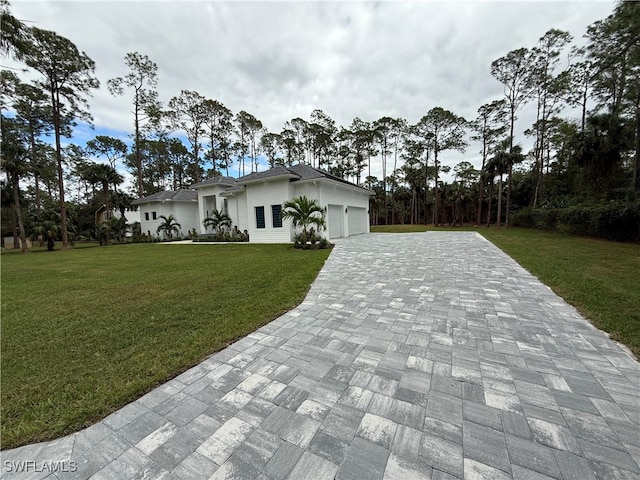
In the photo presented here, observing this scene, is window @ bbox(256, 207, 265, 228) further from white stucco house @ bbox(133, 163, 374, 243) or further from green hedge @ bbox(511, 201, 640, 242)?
green hedge @ bbox(511, 201, 640, 242)

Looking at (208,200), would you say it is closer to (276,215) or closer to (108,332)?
(276,215)

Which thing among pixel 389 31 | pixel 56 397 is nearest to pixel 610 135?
pixel 389 31

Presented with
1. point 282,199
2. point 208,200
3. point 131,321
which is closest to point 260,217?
point 282,199

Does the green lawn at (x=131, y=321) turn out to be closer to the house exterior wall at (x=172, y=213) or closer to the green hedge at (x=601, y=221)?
the green hedge at (x=601, y=221)

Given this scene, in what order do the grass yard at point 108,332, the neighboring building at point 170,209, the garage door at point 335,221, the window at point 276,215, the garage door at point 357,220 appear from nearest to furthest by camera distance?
the grass yard at point 108,332 → the window at point 276,215 → the garage door at point 335,221 → the garage door at point 357,220 → the neighboring building at point 170,209

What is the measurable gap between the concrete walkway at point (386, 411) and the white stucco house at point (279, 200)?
459 inches

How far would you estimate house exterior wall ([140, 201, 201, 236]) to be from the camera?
21906 mm

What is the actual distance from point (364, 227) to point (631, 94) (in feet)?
52.5

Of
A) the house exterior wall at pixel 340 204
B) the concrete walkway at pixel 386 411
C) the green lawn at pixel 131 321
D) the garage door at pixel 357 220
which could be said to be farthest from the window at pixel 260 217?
the concrete walkway at pixel 386 411

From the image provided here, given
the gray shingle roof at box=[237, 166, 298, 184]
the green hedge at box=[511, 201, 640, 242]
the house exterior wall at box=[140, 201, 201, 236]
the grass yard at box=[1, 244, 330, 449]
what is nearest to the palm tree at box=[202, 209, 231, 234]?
the gray shingle roof at box=[237, 166, 298, 184]

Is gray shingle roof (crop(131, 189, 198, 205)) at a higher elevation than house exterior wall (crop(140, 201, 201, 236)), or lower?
higher

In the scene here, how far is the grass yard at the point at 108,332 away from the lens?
1.97 metres

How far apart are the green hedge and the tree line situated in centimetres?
131

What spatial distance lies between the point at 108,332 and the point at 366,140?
1230 inches
